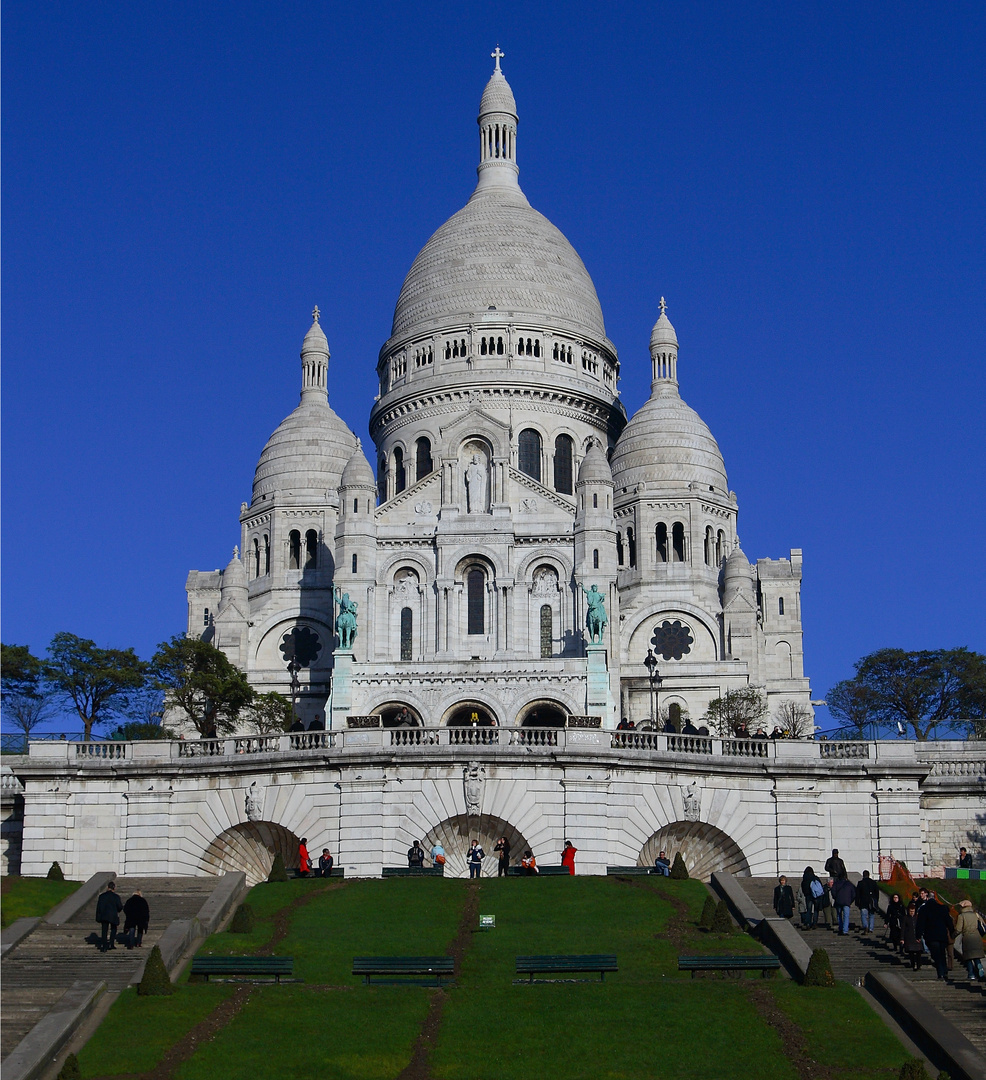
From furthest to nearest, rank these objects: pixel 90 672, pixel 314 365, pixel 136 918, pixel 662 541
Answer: pixel 314 365, pixel 662 541, pixel 90 672, pixel 136 918

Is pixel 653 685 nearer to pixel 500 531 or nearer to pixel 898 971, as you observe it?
pixel 500 531

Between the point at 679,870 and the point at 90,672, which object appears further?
the point at 90,672

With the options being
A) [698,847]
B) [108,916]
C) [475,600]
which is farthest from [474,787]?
[475,600]

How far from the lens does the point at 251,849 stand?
1901 inches

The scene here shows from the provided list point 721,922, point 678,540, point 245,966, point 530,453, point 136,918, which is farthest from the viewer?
point 530,453

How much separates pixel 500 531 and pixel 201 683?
20483 millimetres

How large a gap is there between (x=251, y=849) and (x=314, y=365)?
6566 cm

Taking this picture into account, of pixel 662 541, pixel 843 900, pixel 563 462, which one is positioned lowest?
pixel 843 900

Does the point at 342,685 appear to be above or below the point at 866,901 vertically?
above

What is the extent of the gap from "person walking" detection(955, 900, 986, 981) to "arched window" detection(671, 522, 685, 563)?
221ft

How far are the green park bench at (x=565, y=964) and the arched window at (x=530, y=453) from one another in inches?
2712

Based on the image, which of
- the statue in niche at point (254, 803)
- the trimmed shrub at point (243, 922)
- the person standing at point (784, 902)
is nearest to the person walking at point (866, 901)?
the person standing at point (784, 902)

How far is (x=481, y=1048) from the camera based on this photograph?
2788cm

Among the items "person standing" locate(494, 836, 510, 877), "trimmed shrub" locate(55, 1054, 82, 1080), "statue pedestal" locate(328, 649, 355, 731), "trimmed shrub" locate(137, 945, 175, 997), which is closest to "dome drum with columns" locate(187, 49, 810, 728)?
"statue pedestal" locate(328, 649, 355, 731)
